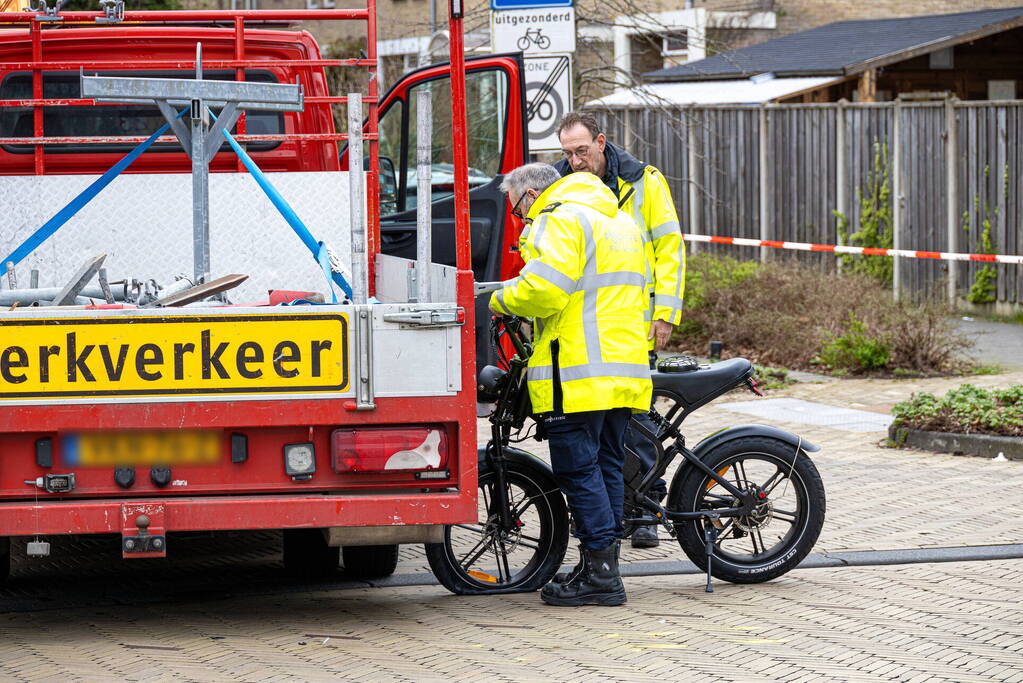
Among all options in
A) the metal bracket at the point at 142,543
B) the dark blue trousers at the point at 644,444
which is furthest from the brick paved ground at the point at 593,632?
the dark blue trousers at the point at 644,444

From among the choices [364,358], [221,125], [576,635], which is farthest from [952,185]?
[364,358]

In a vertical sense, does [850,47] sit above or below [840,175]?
above

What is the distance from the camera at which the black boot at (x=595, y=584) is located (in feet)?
20.0

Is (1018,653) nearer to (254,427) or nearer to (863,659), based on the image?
(863,659)

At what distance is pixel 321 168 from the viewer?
8.12 meters

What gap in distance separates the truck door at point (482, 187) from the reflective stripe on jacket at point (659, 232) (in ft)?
5.60

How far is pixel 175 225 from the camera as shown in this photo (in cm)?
Result: 727

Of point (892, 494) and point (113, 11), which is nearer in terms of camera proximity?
point (113, 11)

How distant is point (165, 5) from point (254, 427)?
11.7 m

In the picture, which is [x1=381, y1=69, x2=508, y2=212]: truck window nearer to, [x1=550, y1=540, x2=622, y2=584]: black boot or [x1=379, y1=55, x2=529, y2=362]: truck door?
→ [x1=379, y1=55, x2=529, y2=362]: truck door

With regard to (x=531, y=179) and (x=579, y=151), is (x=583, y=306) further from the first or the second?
(x=579, y=151)

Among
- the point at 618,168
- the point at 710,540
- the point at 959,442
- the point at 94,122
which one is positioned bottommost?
the point at 710,540

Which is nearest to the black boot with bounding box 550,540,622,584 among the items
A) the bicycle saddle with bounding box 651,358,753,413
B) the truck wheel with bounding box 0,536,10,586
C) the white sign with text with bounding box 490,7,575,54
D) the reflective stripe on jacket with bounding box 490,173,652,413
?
the reflective stripe on jacket with bounding box 490,173,652,413

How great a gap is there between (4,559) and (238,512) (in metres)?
1.54
